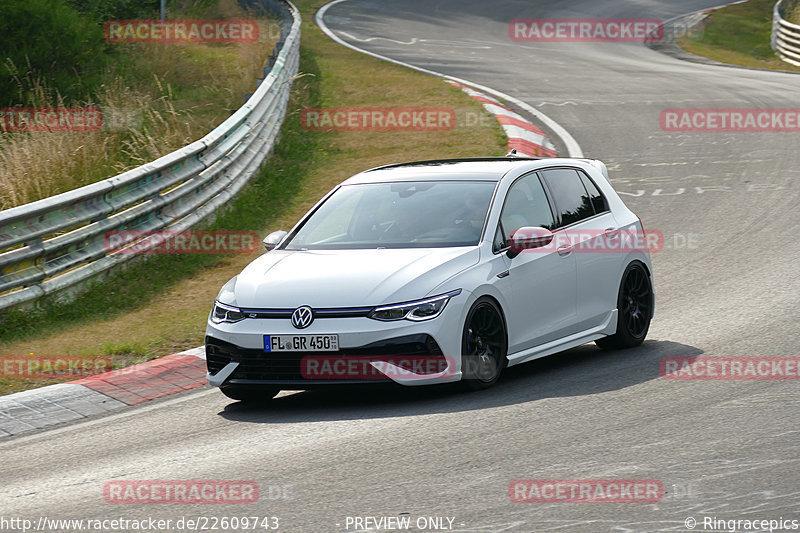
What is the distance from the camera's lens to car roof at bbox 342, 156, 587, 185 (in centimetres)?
938

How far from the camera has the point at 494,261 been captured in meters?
8.55

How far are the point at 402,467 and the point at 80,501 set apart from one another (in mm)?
1662

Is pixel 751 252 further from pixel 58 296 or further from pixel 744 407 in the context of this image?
pixel 58 296

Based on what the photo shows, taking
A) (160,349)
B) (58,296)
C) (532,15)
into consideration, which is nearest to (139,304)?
(58,296)

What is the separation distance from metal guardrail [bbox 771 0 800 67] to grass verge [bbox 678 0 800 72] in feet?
0.69

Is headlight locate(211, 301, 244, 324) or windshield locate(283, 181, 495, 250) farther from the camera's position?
windshield locate(283, 181, 495, 250)

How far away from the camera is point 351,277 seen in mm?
8086
